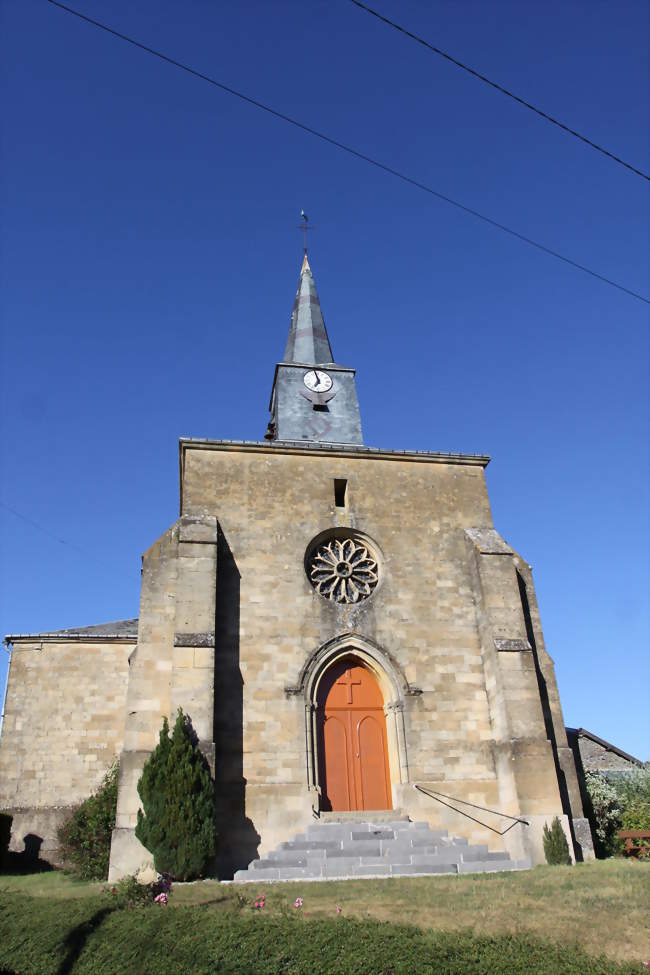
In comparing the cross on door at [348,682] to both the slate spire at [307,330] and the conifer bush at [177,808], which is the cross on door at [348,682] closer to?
the conifer bush at [177,808]

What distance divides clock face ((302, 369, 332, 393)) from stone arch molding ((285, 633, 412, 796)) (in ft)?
26.8

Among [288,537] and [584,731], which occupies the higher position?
[288,537]

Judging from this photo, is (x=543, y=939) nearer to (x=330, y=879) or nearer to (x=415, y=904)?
(x=415, y=904)

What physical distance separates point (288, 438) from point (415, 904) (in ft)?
41.8

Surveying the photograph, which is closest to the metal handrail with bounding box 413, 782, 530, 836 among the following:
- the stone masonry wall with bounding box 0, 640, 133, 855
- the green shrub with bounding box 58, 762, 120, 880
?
the green shrub with bounding box 58, 762, 120, 880

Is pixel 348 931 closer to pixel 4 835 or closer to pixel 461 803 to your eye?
pixel 461 803

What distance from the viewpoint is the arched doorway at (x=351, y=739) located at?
47.8 feet

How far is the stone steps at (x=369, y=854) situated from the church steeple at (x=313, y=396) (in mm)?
9548

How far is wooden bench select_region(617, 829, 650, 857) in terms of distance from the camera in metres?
14.3

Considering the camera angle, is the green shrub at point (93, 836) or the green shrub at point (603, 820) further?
the green shrub at point (603, 820)

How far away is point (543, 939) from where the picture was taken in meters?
7.06

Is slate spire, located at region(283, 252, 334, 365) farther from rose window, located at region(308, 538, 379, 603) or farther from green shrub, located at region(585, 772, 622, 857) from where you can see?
green shrub, located at region(585, 772, 622, 857)

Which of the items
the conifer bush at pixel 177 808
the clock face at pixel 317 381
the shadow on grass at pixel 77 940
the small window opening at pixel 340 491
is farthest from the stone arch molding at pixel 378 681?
the clock face at pixel 317 381

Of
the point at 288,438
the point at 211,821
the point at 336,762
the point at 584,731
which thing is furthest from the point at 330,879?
the point at 584,731
